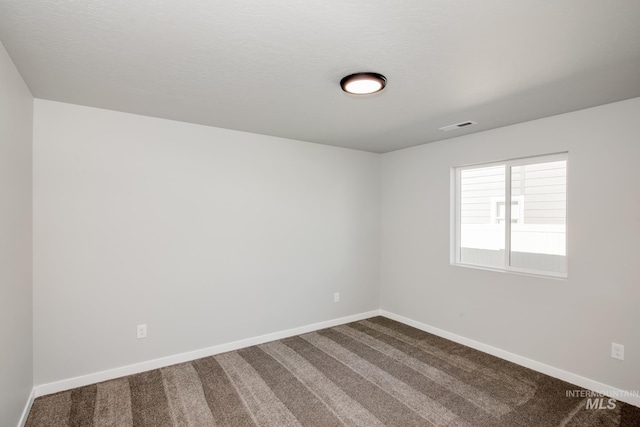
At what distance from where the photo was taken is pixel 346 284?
4520 mm

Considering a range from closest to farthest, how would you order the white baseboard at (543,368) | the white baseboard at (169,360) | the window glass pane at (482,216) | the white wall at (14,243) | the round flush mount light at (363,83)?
the white wall at (14,243) → the round flush mount light at (363,83) → the white baseboard at (543,368) → the white baseboard at (169,360) → the window glass pane at (482,216)

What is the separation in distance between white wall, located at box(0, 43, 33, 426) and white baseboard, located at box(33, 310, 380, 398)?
0.70 ft

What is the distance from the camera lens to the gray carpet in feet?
7.75

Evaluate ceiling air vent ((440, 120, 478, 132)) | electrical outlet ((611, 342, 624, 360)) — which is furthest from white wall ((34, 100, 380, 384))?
electrical outlet ((611, 342, 624, 360))

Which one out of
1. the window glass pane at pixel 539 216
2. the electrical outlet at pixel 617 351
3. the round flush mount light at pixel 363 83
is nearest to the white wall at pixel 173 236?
the round flush mount light at pixel 363 83

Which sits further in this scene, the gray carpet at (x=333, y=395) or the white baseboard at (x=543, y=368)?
the white baseboard at (x=543, y=368)

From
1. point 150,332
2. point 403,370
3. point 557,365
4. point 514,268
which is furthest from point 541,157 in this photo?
point 150,332

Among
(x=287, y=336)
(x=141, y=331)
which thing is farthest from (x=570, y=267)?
(x=141, y=331)

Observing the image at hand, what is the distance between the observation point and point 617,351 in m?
2.64

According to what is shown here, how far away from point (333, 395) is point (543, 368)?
2.05 metres

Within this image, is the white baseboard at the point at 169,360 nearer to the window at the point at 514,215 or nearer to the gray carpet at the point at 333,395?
the gray carpet at the point at 333,395

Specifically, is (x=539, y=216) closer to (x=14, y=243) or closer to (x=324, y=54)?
(x=324, y=54)

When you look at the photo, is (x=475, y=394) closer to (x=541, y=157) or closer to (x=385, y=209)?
(x=541, y=157)

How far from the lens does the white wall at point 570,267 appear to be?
2.62 meters
